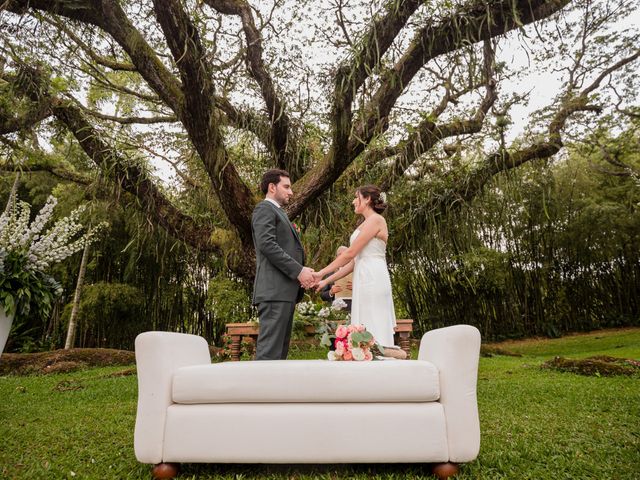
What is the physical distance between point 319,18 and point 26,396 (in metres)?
→ 4.43

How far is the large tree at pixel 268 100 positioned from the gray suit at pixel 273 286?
175 centimetres

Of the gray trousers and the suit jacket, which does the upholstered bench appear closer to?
the gray trousers

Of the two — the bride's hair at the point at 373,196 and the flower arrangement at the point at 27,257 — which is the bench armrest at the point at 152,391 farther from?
the bride's hair at the point at 373,196

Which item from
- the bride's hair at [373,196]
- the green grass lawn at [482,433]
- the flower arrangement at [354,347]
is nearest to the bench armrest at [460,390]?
the green grass lawn at [482,433]

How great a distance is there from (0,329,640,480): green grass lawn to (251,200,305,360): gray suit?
2.11 feet

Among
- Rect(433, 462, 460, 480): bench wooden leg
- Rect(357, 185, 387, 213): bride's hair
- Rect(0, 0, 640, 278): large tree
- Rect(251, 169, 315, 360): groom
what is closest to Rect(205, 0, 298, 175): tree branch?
Rect(0, 0, 640, 278): large tree

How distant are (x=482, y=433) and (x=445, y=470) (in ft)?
2.36

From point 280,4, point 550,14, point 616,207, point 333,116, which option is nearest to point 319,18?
point 280,4

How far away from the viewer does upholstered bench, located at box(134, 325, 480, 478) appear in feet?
4.77

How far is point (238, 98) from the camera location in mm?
4828

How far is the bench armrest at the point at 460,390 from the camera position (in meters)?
1.46

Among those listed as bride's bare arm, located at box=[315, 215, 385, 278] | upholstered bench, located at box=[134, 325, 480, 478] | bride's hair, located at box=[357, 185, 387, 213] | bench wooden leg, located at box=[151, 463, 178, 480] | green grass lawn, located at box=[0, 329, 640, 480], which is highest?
bride's hair, located at box=[357, 185, 387, 213]

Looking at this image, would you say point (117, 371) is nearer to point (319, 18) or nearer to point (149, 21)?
point (149, 21)

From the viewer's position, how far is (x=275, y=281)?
2.29m
